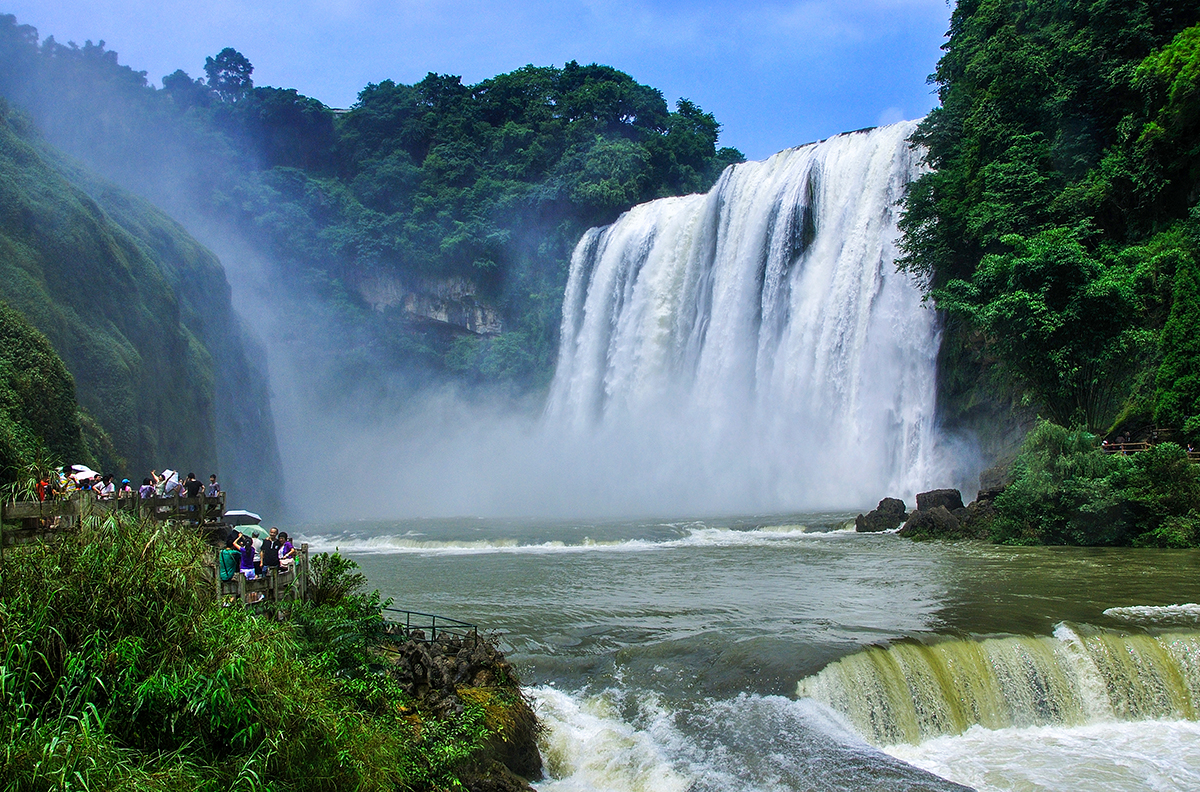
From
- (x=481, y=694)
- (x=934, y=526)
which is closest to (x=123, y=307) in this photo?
(x=481, y=694)

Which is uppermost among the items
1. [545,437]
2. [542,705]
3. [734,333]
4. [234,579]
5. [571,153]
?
[571,153]

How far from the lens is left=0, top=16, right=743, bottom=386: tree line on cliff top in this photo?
56031 mm

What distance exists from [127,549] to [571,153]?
57.9 metres

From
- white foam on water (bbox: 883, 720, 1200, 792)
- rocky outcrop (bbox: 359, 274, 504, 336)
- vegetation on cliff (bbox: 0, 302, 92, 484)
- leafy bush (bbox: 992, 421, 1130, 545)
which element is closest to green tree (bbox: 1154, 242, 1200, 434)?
leafy bush (bbox: 992, 421, 1130, 545)

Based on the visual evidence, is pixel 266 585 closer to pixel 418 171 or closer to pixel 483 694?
pixel 483 694

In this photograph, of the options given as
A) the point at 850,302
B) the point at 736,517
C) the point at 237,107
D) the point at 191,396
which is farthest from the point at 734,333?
the point at 237,107

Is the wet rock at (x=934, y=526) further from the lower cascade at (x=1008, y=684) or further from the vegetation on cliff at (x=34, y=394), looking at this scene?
the vegetation on cliff at (x=34, y=394)

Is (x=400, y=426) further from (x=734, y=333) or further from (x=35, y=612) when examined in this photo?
(x=35, y=612)

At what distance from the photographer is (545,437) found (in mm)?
51812

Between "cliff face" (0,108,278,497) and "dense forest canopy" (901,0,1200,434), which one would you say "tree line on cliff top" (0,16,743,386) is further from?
"dense forest canopy" (901,0,1200,434)

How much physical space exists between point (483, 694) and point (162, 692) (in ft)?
12.6

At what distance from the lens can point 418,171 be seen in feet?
218

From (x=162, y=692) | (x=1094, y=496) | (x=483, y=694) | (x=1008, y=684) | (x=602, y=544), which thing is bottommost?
(x=1008, y=684)

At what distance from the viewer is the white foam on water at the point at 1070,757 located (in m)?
9.23
